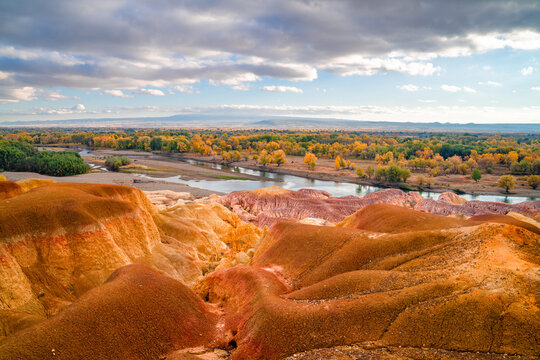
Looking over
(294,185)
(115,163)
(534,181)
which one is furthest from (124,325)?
(534,181)

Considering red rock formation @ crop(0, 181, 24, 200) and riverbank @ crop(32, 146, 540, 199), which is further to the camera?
riverbank @ crop(32, 146, 540, 199)

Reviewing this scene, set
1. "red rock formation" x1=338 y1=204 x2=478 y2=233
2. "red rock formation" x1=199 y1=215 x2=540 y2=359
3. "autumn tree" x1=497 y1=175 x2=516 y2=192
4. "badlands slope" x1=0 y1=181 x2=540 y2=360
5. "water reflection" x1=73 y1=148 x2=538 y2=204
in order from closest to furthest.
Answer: "red rock formation" x1=199 y1=215 x2=540 y2=359
"badlands slope" x1=0 y1=181 x2=540 y2=360
"red rock formation" x1=338 y1=204 x2=478 y2=233
"water reflection" x1=73 y1=148 x2=538 y2=204
"autumn tree" x1=497 y1=175 x2=516 y2=192

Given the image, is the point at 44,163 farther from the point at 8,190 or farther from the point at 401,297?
the point at 401,297

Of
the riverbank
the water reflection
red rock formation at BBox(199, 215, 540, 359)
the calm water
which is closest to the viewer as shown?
red rock formation at BBox(199, 215, 540, 359)

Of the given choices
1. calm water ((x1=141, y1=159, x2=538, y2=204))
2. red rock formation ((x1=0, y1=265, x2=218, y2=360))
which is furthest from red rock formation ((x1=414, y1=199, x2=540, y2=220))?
red rock formation ((x1=0, y1=265, x2=218, y2=360))

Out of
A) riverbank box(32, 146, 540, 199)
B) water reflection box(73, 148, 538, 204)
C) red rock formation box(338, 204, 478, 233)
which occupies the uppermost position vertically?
red rock formation box(338, 204, 478, 233)

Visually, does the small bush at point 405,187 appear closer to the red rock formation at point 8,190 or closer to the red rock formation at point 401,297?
the red rock formation at point 401,297

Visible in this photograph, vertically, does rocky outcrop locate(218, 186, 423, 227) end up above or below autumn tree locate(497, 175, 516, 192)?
below

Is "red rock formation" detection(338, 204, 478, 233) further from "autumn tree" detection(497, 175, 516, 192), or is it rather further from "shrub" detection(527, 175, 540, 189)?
"shrub" detection(527, 175, 540, 189)
